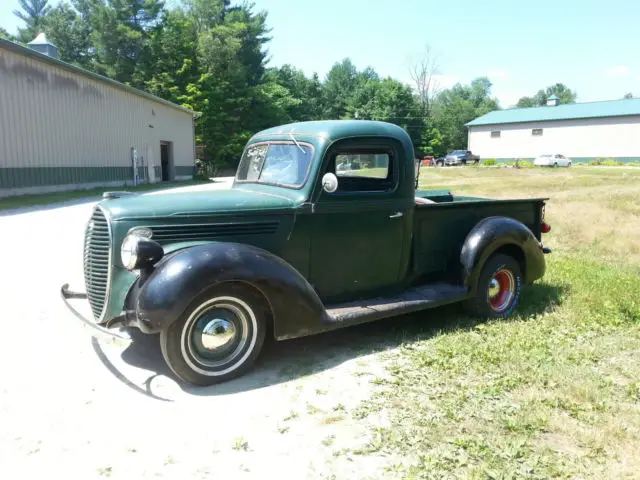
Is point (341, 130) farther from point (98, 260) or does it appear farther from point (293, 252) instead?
point (98, 260)

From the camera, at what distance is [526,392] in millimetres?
3500

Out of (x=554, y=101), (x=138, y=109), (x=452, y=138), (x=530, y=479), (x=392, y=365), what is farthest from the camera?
(x=452, y=138)

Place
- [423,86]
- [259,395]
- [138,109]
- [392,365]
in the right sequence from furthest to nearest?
[423,86], [138,109], [392,365], [259,395]

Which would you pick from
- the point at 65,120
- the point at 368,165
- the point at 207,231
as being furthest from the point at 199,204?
the point at 65,120

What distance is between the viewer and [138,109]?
24172 millimetres

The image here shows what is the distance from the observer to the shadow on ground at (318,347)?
3.68 meters

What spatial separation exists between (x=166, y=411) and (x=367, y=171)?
8.81 ft

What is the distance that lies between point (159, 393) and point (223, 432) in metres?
0.72

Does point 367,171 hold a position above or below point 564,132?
below

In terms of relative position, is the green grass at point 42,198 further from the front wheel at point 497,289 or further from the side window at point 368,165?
the front wheel at point 497,289

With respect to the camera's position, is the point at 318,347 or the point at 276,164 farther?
the point at 276,164

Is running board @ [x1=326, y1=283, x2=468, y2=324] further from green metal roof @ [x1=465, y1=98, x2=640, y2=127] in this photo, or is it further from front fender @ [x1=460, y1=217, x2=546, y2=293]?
green metal roof @ [x1=465, y1=98, x2=640, y2=127]

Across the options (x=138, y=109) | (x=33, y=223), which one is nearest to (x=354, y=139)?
(x=33, y=223)

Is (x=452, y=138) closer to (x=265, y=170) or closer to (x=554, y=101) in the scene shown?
(x=554, y=101)
